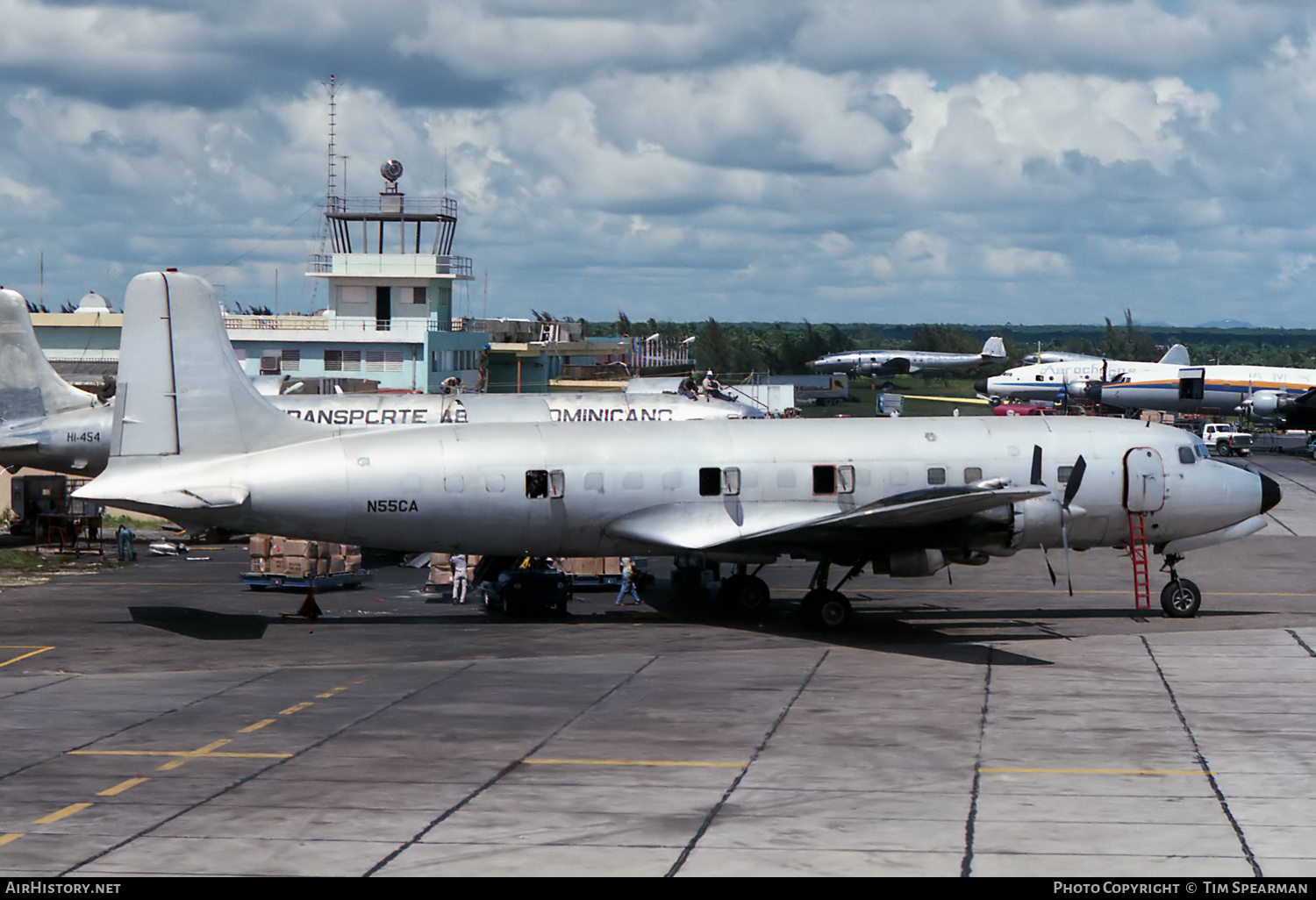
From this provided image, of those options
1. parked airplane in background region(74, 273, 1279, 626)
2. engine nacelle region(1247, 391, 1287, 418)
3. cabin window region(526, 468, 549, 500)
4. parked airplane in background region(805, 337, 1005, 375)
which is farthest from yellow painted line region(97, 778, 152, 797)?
parked airplane in background region(805, 337, 1005, 375)

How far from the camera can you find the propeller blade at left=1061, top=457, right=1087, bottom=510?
99.5 feet

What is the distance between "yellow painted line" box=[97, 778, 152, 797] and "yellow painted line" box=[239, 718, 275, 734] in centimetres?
286

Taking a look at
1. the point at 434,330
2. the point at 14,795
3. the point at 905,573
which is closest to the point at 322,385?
the point at 434,330

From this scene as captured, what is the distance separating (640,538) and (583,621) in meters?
2.90

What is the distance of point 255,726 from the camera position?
21547 mm

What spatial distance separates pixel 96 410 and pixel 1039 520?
101ft

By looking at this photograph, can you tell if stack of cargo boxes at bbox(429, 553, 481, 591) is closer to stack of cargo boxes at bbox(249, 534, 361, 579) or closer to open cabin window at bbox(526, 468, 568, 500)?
stack of cargo boxes at bbox(249, 534, 361, 579)

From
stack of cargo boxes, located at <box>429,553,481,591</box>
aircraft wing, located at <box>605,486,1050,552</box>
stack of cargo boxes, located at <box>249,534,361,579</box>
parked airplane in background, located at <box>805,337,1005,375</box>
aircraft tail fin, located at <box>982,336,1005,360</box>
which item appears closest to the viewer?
aircraft wing, located at <box>605,486,1050,552</box>

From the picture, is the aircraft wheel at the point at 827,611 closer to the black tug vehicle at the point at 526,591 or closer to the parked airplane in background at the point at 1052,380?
the black tug vehicle at the point at 526,591

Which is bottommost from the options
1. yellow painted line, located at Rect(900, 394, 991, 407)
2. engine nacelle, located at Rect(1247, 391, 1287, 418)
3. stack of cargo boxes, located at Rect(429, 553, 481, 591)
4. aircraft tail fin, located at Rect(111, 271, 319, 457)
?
stack of cargo boxes, located at Rect(429, 553, 481, 591)

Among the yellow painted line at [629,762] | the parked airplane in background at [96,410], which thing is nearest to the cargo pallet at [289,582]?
the parked airplane in background at [96,410]

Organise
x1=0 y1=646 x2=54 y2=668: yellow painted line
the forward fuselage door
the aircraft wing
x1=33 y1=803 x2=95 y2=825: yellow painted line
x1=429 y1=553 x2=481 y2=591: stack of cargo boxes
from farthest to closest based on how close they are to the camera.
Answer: x1=429 y1=553 x2=481 y2=591: stack of cargo boxes, the forward fuselage door, the aircraft wing, x1=0 y1=646 x2=54 y2=668: yellow painted line, x1=33 y1=803 x2=95 y2=825: yellow painted line

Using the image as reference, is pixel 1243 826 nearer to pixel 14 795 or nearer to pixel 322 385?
pixel 14 795
